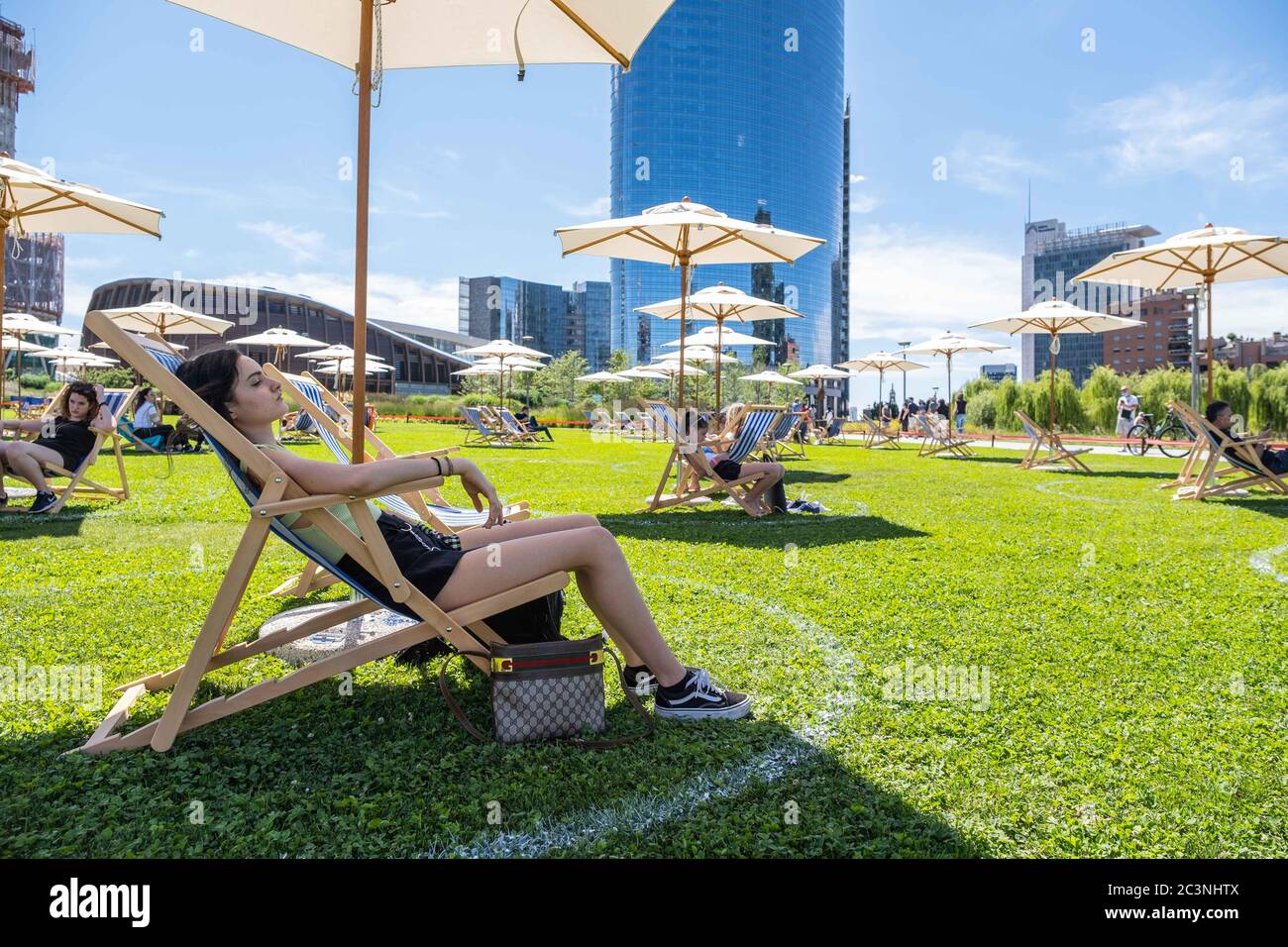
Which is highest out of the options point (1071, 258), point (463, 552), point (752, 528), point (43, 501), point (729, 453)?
point (1071, 258)

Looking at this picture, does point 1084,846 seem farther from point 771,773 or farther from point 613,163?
point 613,163

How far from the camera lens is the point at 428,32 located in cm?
399

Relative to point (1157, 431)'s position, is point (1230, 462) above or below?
below

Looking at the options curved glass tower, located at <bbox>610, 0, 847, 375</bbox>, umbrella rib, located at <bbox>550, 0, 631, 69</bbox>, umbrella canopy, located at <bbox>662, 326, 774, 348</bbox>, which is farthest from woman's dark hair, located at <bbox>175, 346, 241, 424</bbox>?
curved glass tower, located at <bbox>610, 0, 847, 375</bbox>

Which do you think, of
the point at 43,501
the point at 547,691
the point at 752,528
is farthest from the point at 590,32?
the point at 43,501

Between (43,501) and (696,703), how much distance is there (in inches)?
276

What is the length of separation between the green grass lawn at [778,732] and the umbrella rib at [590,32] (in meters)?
2.84

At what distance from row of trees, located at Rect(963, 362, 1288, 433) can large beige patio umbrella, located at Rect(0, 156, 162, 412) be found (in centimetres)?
2702

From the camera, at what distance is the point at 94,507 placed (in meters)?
7.23

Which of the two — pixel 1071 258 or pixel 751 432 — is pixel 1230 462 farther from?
pixel 1071 258

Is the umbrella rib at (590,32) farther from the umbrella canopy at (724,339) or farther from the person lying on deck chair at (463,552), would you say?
the umbrella canopy at (724,339)
